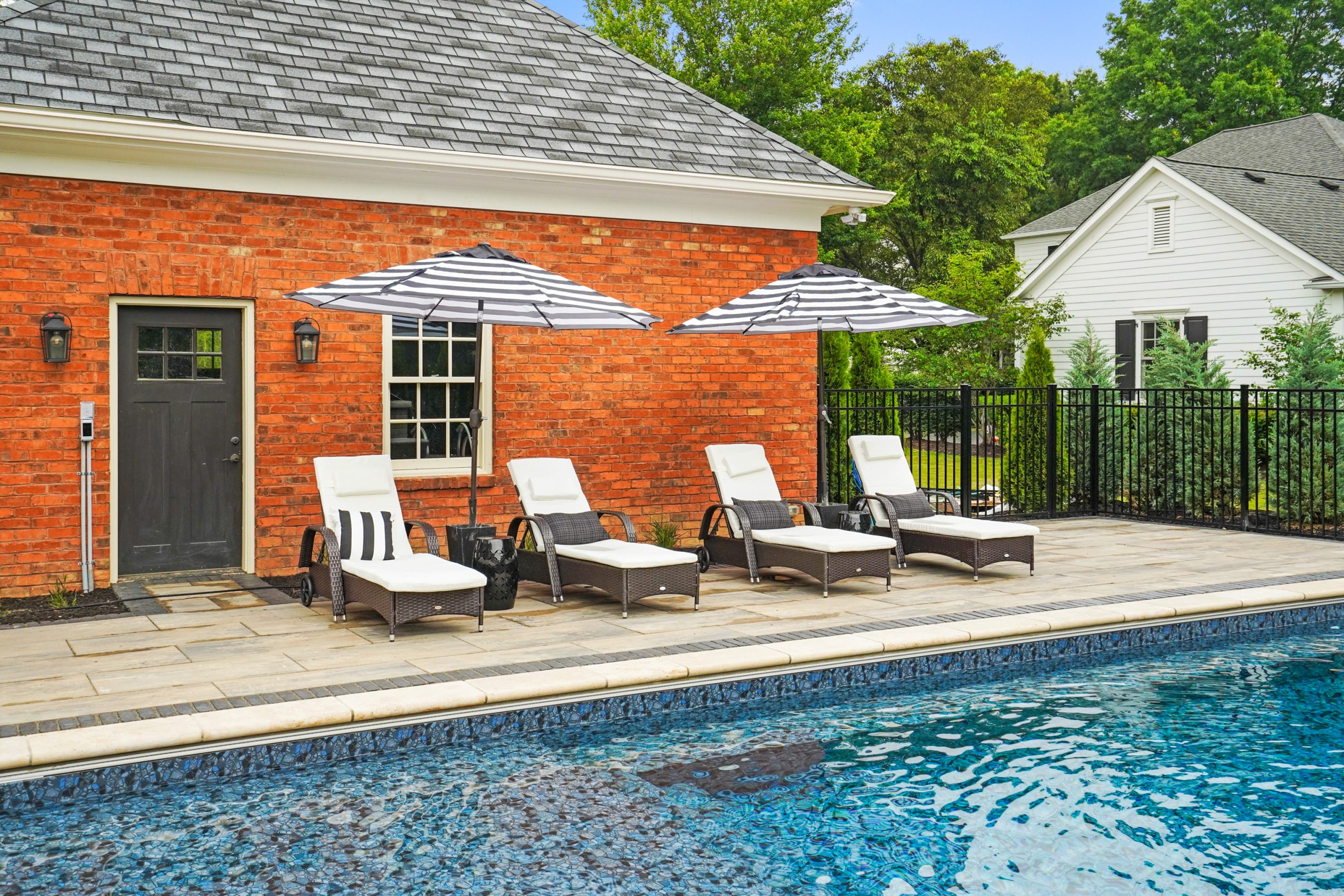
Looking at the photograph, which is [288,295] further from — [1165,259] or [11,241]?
[1165,259]

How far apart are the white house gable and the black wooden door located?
17.0 m

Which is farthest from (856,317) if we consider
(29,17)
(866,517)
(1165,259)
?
(1165,259)

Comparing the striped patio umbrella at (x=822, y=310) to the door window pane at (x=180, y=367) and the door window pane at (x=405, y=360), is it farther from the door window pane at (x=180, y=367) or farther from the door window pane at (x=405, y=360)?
the door window pane at (x=180, y=367)

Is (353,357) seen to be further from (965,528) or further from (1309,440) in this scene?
(1309,440)

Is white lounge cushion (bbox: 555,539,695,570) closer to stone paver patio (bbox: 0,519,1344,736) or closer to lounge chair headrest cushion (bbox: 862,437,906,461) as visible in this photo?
stone paver patio (bbox: 0,519,1344,736)

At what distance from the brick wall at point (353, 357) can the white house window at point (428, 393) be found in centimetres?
17

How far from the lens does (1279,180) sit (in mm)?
22469

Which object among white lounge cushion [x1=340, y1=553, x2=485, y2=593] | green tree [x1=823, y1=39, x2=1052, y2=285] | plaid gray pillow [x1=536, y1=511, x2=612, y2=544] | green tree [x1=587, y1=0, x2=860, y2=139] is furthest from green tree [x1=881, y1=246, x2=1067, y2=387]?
white lounge cushion [x1=340, y1=553, x2=485, y2=593]

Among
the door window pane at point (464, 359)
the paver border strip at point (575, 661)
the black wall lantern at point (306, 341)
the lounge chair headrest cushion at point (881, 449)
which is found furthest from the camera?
the lounge chair headrest cushion at point (881, 449)

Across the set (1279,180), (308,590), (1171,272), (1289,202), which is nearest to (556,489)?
(308,590)

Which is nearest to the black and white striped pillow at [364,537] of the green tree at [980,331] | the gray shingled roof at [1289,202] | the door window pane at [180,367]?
the door window pane at [180,367]

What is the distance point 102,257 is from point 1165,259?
19.3 meters

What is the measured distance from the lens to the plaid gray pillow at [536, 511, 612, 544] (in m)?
8.38

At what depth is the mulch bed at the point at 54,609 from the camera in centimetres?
737
